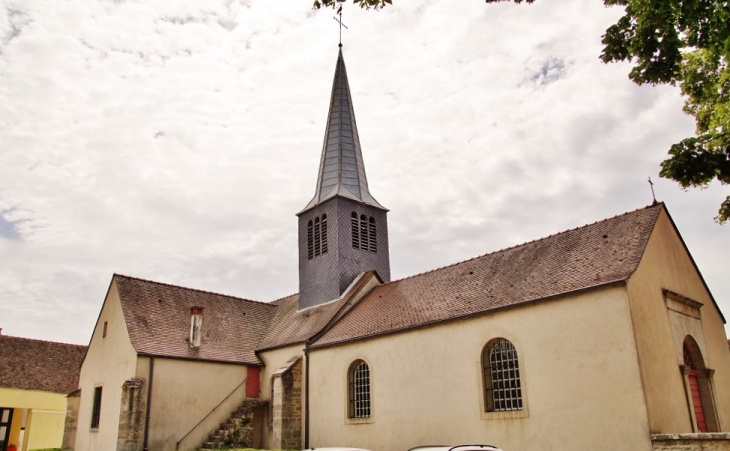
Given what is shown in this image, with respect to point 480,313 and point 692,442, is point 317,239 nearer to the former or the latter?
point 480,313

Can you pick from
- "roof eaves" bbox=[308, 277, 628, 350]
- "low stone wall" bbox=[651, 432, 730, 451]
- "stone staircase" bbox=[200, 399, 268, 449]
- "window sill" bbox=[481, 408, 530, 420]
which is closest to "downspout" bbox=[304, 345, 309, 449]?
"roof eaves" bbox=[308, 277, 628, 350]

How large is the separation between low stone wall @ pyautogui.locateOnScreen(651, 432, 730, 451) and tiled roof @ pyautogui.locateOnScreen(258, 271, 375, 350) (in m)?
13.6

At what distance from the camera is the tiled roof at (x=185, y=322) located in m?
23.3

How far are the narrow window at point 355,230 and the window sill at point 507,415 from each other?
1225cm

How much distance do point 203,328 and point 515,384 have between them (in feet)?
48.4

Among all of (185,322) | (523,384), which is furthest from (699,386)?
(185,322)

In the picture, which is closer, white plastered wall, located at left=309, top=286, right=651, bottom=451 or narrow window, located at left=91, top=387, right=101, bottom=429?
white plastered wall, located at left=309, top=286, right=651, bottom=451

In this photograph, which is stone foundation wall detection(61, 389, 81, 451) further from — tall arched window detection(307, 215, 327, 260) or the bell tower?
tall arched window detection(307, 215, 327, 260)

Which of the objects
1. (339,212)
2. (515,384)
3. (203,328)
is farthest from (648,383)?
(203,328)

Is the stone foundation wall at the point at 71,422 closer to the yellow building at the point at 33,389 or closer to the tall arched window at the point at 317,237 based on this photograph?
the yellow building at the point at 33,389

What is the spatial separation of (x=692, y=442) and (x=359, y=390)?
1101 cm

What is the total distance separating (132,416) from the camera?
21.1m

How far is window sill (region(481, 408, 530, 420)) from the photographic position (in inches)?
600

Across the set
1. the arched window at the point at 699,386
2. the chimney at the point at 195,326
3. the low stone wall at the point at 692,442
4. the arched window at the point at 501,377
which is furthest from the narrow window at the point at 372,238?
the low stone wall at the point at 692,442
